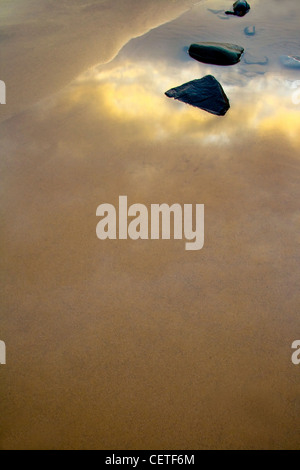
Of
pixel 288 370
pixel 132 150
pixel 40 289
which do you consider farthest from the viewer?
pixel 132 150

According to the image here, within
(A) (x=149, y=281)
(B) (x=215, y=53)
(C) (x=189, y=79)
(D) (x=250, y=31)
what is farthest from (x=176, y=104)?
(D) (x=250, y=31)

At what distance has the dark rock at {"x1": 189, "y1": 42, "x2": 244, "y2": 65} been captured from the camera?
145 inches

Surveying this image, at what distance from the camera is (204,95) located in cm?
311

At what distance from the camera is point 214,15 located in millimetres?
4660

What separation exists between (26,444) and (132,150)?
216 centimetres

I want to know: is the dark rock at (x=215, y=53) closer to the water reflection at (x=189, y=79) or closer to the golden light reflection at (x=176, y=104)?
the water reflection at (x=189, y=79)

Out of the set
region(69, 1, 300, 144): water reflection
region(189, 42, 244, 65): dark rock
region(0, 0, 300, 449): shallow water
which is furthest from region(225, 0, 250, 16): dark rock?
region(0, 0, 300, 449): shallow water

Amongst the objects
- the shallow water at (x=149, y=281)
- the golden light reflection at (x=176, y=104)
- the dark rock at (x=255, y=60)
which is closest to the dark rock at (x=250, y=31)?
the dark rock at (x=255, y=60)

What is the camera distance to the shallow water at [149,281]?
1.41 m

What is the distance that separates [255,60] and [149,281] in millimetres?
3417

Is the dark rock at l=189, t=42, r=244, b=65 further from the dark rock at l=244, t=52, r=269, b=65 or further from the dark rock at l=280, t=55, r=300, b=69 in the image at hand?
the dark rock at l=280, t=55, r=300, b=69

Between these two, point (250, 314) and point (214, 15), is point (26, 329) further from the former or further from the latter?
point (214, 15)
